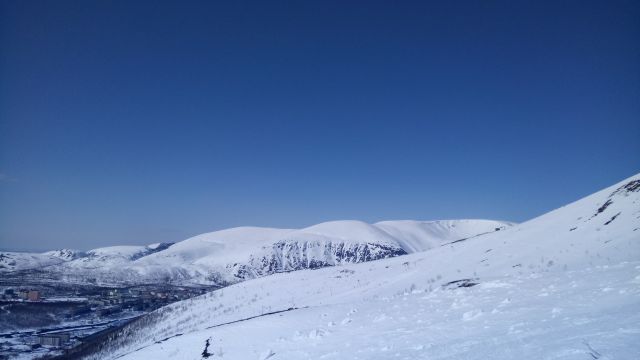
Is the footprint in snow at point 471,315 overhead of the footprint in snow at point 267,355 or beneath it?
overhead

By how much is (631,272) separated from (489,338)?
7.34 m

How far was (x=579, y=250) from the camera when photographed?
976 inches

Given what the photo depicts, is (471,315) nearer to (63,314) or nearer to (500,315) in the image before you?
(500,315)

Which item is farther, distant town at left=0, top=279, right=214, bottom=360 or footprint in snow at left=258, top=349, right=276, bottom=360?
distant town at left=0, top=279, right=214, bottom=360

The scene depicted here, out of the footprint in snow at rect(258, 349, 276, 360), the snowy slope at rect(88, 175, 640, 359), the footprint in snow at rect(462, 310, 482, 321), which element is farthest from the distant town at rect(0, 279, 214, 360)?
the footprint in snow at rect(462, 310, 482, 321)

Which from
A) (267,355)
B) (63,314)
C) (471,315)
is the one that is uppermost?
(471,315)

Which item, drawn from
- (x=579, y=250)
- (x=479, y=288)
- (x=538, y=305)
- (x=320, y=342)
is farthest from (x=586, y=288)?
(x=579, y=250)

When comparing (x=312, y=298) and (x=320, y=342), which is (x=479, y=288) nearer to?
(x=320, y=342)

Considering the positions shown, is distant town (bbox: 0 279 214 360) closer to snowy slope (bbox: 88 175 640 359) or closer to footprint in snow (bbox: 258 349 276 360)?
snowy slope (bbox: 88 175 640 359)

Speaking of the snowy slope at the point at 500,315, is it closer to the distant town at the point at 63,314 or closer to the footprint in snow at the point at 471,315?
the footprint in snow at the point at 471,315

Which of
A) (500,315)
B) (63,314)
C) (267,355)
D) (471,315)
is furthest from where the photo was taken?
(63,314)

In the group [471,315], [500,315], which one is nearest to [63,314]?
[471,315]

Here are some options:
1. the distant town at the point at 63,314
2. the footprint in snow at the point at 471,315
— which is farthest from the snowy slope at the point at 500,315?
the distant town at the point at 63,314

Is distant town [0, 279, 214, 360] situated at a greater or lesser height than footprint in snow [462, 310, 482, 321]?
lesser
